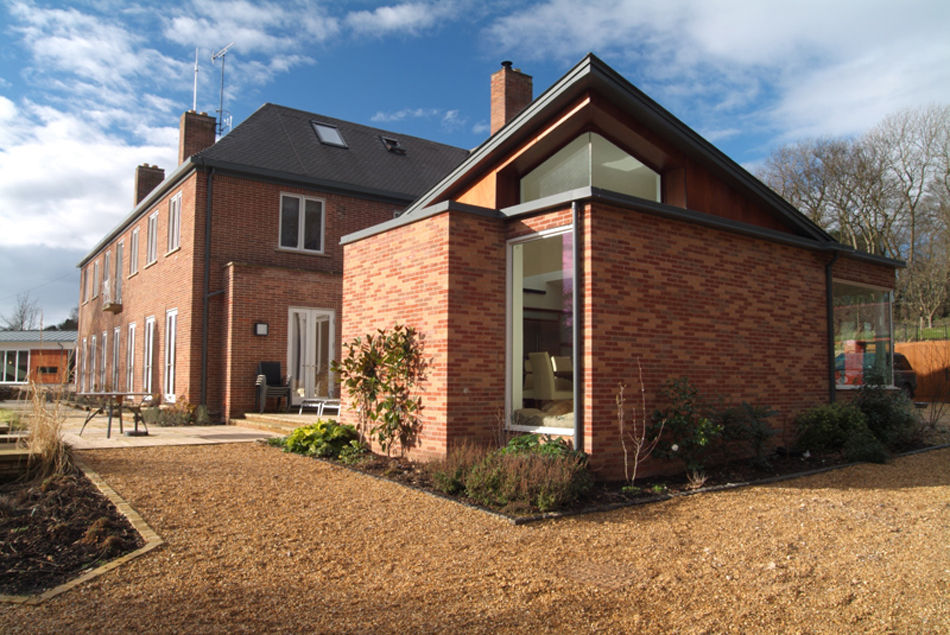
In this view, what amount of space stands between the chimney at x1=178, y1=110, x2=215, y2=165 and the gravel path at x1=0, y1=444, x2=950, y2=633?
13388 millimetres

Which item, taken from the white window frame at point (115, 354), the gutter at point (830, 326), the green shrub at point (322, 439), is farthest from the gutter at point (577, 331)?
the white window frame at point (115, 354)

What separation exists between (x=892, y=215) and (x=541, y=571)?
101ft

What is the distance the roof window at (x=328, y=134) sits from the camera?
18.2m

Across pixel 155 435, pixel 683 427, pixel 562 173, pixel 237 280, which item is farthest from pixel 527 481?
pixel 237 280

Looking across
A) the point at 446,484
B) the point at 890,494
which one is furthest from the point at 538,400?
the point at 890,494

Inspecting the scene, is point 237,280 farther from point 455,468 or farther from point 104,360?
point 104,360

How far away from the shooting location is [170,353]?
51.6 feet

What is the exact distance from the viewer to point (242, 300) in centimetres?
1381

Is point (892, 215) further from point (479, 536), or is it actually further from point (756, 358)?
point (479, 536)

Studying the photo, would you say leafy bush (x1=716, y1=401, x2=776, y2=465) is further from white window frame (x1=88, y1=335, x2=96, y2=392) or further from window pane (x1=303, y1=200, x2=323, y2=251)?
white window frame (x1=88, y1=335, x2=96, y2=392)

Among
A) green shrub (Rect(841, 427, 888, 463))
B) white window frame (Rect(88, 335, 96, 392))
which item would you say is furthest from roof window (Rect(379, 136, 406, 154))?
green shrub (Rect(841, 427, 888, 463))

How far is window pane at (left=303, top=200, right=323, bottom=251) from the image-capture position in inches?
629

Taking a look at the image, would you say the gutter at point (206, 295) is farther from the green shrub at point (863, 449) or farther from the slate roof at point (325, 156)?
the green shrub at point (863, 449)

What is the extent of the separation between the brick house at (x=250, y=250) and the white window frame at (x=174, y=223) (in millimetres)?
53
